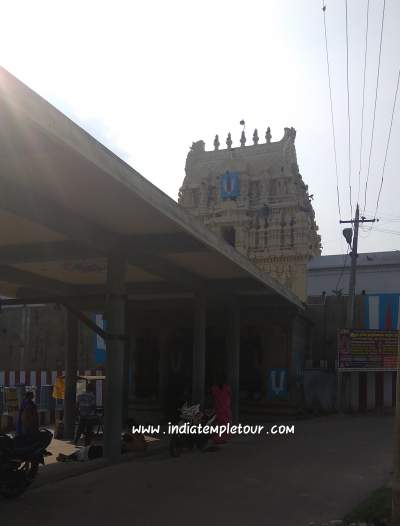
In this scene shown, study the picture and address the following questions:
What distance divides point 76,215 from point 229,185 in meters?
49.5

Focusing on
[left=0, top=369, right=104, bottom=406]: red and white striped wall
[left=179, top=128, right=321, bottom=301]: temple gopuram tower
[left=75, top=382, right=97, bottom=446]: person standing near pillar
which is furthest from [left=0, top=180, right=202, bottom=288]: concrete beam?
[left=179, top=128, right=321, bottom=301]: temple gopuram tower

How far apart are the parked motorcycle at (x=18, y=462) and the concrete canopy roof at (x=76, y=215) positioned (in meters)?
3.13

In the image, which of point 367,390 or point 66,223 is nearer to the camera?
point 66,223

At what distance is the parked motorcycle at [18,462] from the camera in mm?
7898

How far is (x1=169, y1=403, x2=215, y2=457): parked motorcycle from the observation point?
1176cm

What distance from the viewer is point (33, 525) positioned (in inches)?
267

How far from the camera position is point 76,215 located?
9.60m

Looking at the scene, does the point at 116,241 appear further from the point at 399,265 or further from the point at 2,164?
the point at 399,265

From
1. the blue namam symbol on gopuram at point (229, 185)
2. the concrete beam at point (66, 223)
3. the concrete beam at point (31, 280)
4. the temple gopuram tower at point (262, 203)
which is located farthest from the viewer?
the blue namam symbol on gopuram at point (229, 185)

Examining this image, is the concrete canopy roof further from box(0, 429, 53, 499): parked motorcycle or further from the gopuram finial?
the gopuram finial

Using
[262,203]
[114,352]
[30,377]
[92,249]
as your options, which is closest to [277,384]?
[114,352]

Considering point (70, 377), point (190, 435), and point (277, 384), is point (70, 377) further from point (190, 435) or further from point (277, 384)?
point (277, 384)

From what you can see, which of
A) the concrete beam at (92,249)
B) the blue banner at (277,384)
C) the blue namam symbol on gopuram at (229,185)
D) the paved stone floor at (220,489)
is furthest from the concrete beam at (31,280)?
the blue namam symbol on gopuram at (229,185)

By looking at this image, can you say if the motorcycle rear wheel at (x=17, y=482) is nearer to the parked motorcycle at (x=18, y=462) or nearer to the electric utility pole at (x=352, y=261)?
the parked motorcycle at (x=18, y=462)
